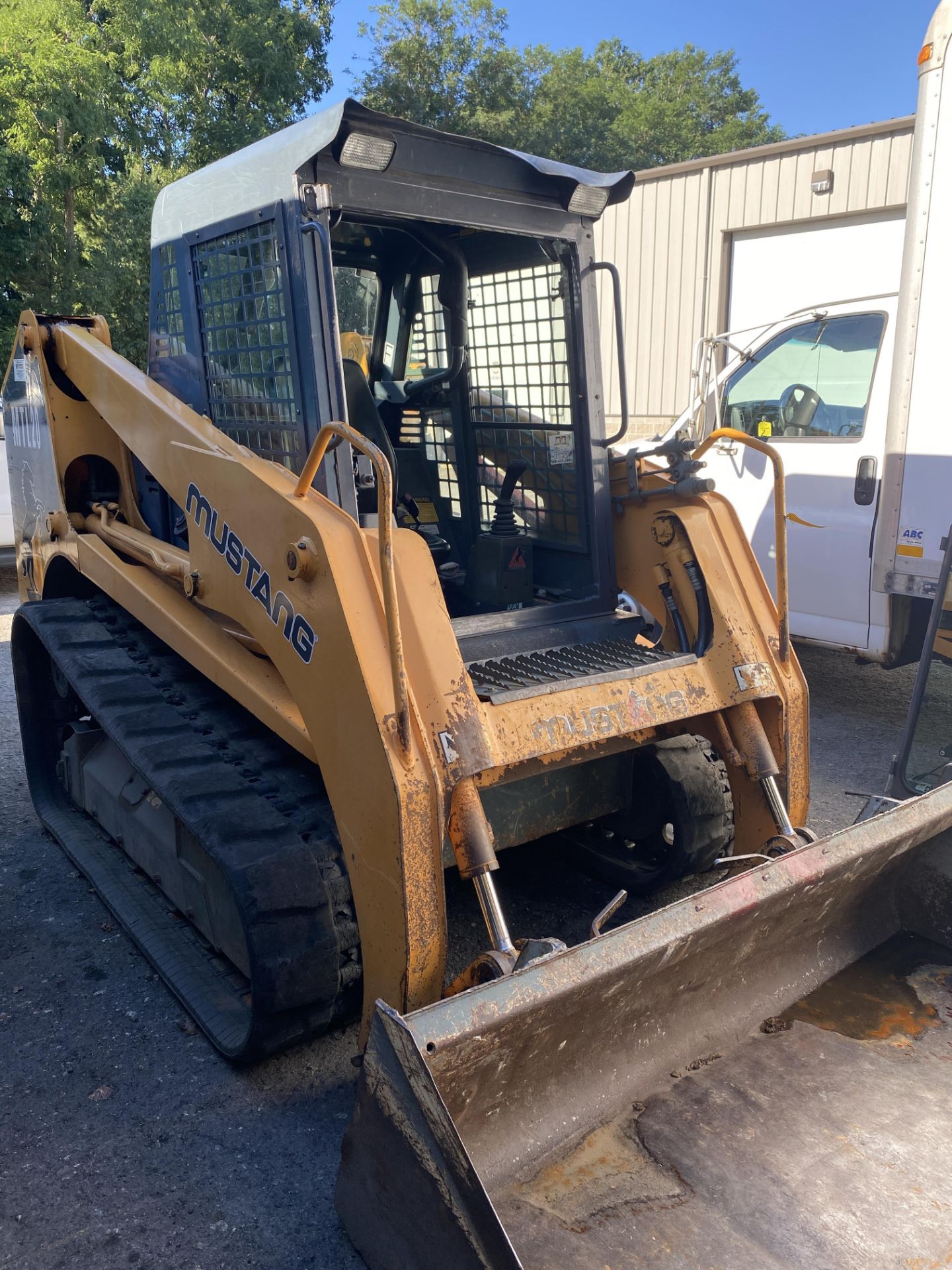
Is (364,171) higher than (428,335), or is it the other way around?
(364,171)

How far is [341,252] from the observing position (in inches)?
160

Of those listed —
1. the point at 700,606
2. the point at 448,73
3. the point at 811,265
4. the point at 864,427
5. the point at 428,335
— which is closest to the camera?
the point at 700,606

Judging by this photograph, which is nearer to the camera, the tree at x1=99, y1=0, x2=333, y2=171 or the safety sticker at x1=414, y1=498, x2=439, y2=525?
the safety sticker at x1=414, y1=498, x2=439, y2=525

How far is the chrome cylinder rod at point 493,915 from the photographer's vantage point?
7.98ft

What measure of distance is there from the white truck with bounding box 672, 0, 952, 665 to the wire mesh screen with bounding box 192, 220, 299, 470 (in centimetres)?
327

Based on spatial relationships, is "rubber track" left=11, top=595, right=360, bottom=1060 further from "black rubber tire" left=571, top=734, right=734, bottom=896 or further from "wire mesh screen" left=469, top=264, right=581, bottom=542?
"wire mesh screen" left=469, top=264, right=581, bottom=542

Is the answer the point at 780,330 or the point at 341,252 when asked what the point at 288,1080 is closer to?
the point at 341,252

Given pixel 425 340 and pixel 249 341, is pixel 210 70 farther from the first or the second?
pixel 249 341

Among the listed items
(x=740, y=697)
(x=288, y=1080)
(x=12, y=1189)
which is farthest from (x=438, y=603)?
(x=12, y=1189)

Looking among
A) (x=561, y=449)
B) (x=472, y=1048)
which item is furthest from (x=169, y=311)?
(x=472, y=1048)

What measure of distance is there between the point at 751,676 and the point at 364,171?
1887mm

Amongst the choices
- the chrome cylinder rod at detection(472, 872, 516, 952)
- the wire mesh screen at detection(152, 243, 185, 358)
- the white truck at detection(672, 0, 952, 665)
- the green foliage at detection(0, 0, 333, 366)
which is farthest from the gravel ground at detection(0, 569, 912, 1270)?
the green foliage at detection(0, 0, 333, 366)

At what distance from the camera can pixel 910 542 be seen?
497cm

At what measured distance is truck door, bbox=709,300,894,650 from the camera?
5.45 meters
